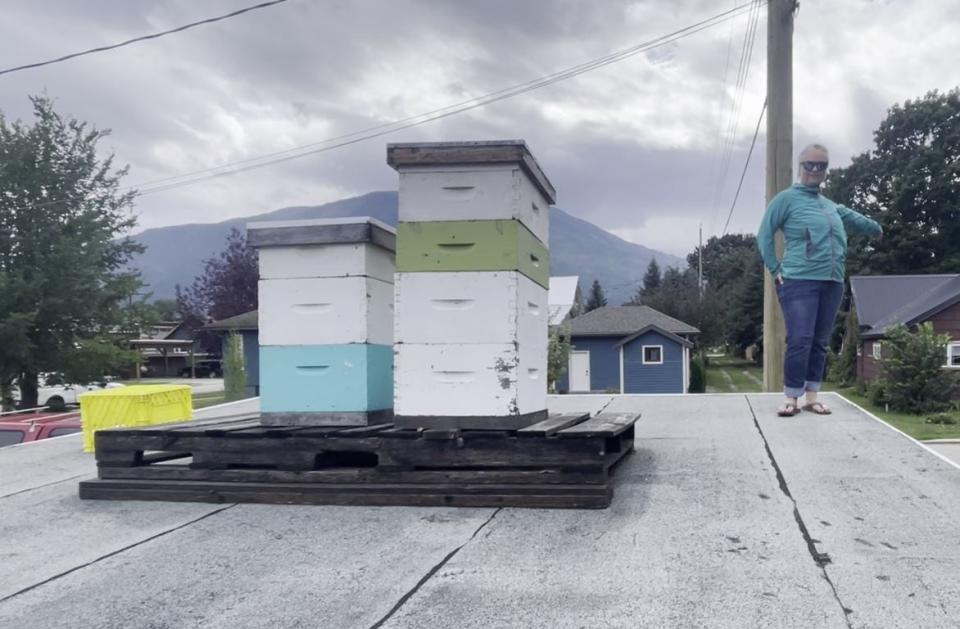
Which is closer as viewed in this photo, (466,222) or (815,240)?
(466,222)

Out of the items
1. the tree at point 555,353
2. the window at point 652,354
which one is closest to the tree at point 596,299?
the window at point 652,354

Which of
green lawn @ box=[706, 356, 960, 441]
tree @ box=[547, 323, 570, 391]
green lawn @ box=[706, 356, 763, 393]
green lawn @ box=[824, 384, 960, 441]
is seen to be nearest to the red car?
green lawn @ box=[706, 356, 960, 441]

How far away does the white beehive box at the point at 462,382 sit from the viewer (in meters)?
4.35

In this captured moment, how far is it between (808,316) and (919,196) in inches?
1808

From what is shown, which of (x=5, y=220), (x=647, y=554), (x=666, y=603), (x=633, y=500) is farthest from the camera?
(x=5, y=220)

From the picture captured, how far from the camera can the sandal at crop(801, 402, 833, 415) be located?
6.96 m

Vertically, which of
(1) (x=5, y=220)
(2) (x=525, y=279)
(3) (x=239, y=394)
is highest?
(1) (x=5, y=220)

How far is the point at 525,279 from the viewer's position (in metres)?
4.50

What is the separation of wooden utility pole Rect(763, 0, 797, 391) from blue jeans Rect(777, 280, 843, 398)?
3.64 meters

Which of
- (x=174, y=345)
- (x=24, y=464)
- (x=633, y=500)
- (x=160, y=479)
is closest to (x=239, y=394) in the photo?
(x=24, y=464)

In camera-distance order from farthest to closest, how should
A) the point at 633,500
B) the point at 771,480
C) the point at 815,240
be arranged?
the point at 815,240 → the point at 771,480 → the point at 633,500

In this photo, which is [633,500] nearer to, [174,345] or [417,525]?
[417,525]

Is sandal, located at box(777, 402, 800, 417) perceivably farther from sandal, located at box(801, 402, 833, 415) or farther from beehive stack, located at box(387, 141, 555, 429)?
beehive stack, located at box(387, 141, 555, 429)

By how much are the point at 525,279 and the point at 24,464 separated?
478 centimetres
